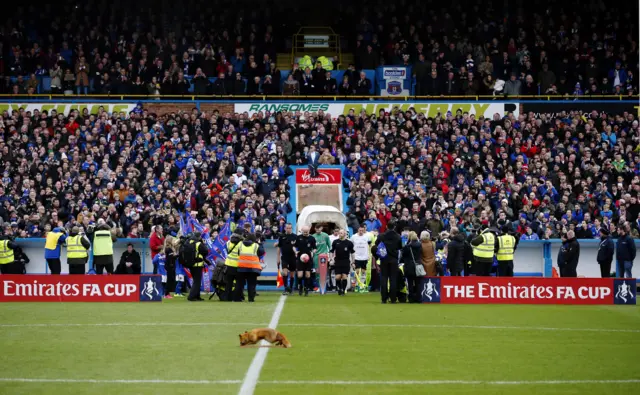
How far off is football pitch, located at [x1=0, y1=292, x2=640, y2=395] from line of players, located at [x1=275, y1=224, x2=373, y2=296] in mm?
3243

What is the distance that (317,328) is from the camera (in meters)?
17.0

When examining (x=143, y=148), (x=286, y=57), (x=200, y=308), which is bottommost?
(x=200, y=308)

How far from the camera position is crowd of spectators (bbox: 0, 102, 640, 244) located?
29484 millimetres

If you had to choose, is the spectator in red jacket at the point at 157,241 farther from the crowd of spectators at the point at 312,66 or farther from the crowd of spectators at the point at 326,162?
the crowd of spectators at the point at 312,66

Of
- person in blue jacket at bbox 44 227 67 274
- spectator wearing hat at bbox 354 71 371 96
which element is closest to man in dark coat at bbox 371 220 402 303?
person in blue jacket at bbox 44 227 67 274

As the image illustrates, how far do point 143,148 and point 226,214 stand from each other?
6669mm

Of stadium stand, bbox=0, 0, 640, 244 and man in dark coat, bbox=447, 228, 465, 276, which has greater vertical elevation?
stadium stand, bbox=0, 0, 640, 244

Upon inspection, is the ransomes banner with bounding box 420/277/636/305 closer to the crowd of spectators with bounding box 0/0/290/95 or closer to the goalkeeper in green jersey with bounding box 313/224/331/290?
the goalkeeper in green jersey with bounding box 313/224/331/290

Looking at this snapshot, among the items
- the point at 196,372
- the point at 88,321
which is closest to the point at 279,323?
the point at 88,321

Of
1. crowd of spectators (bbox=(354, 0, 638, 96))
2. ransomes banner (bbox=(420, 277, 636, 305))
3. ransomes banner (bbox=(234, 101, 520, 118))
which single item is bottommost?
ransomes banner (bbox=(420, 277, 636, 305))

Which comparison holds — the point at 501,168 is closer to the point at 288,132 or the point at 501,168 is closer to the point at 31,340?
the point at 288,132

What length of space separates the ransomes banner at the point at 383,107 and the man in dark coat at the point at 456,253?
48.7 ft

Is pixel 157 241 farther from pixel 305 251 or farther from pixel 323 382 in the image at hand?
pixel 323 382

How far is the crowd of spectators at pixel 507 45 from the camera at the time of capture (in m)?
40.2
